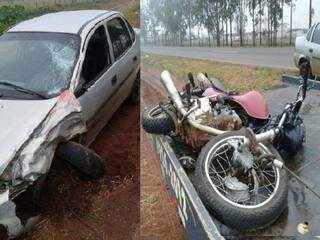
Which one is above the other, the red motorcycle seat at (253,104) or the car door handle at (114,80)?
the red motorcycle seat at (253,104)

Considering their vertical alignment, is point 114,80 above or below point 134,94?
above

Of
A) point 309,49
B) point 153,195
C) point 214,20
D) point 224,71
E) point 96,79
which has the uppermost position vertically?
point 214,20

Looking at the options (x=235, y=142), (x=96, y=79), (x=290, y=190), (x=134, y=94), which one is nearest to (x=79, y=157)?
(x=96, y=79)

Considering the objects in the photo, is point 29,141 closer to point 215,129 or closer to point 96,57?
point 215,129

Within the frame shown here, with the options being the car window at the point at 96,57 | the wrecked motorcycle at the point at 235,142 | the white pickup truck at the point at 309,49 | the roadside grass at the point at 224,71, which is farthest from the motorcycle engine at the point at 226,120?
the car window at the point at 96,57

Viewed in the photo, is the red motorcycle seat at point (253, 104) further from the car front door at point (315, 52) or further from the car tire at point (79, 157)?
the car tire at point (79, 157)

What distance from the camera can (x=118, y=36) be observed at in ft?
A: 19.1

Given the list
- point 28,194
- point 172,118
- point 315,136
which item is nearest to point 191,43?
point 172,118

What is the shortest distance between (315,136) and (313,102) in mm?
248

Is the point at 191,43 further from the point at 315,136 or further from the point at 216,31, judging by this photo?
the point at 315,136

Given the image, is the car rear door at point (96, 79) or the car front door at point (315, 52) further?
the car rear door at point (96, 79)

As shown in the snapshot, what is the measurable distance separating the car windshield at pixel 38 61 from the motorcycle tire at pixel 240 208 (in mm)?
2443

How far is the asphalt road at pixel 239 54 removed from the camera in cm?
245

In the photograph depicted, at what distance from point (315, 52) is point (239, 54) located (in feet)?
1.36
